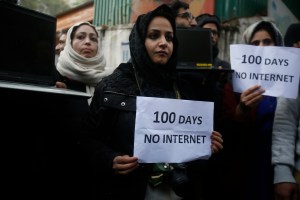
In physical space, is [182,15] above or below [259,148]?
above

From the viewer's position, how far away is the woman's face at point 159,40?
200 cm

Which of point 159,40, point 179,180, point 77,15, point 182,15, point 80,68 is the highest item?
point 77,15

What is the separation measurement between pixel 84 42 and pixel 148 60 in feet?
3.81

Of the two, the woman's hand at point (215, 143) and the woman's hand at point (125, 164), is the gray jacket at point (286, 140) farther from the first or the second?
the woman's hand at point (125, 164)

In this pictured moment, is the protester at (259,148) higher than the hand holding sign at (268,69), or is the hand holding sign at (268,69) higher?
the hand holding sign at (268,69)

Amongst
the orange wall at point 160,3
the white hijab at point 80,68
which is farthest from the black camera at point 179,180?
the orange wall at point 160,3

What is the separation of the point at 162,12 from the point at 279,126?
38.1 inches

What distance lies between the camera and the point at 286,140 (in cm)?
204

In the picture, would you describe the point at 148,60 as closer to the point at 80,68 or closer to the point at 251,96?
the point at 251,96


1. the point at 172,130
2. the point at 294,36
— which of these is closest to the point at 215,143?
the point at 172,130

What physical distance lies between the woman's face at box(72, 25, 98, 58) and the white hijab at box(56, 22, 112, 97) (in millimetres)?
47

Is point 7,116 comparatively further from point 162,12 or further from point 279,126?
point 279,126

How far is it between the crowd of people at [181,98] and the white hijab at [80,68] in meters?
0.63

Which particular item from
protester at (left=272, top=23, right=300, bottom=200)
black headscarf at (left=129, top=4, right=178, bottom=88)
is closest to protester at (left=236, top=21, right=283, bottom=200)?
protester at (left=272, top=23, right=300, bottom=200)
